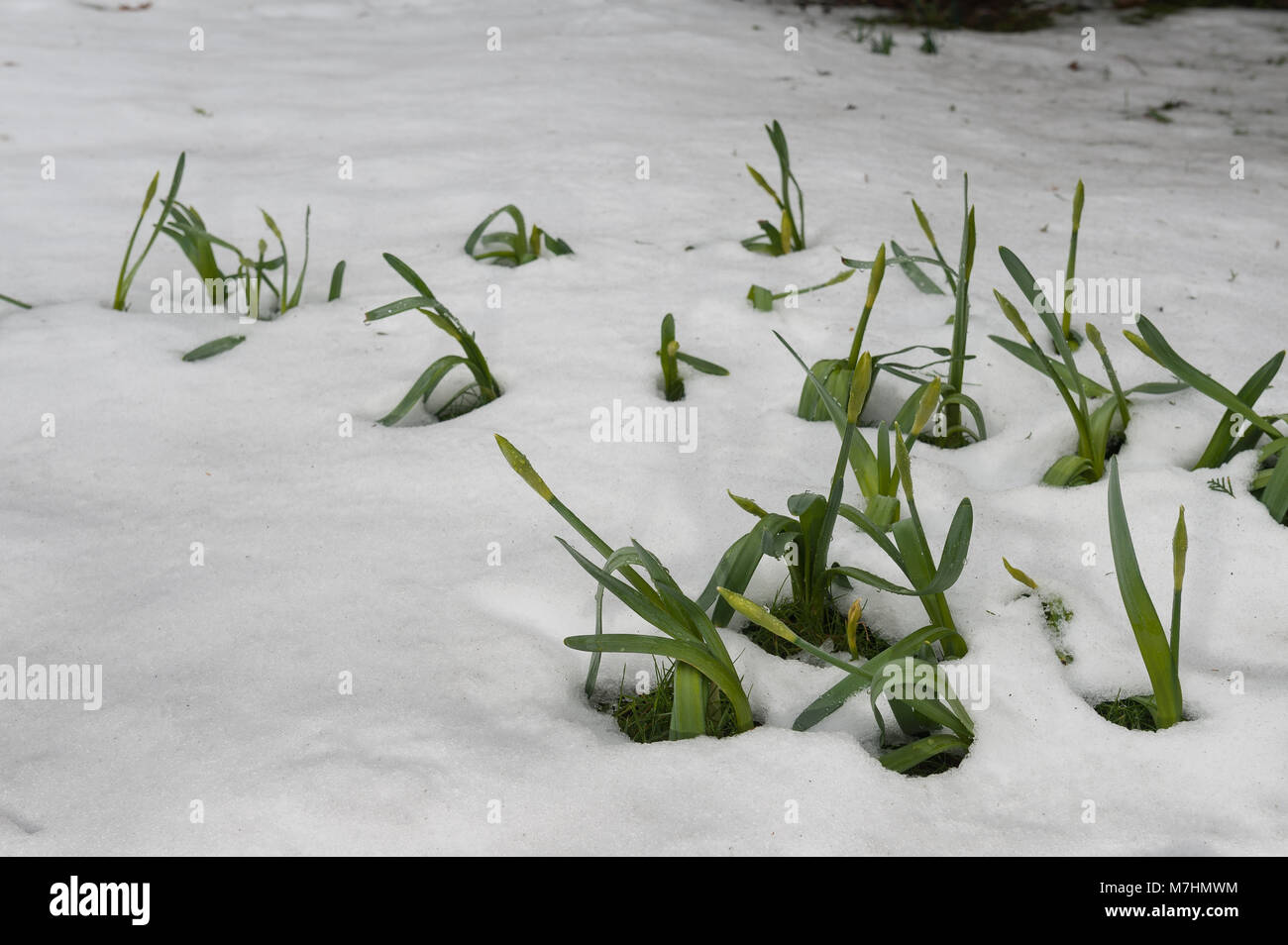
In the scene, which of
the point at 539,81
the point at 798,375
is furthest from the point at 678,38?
the point at 798,375

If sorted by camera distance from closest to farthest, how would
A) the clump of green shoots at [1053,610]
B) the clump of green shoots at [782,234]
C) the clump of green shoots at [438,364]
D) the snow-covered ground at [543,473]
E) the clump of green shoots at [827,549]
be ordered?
the snow-covered ground at [543,473]
the clump of green shoots at [827,549]
the clump of green shoots at [1053,610]
the clump of green shoots at [438,364]
the clump of green shoots at [782,234]

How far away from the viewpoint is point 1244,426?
5.77 feet

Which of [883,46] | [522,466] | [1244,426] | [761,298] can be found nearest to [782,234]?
[761,298]

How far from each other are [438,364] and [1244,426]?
1.49 metres

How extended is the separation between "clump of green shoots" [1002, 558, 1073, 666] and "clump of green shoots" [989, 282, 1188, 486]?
297mm

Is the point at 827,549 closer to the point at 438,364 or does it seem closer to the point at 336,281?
the point at 438,364

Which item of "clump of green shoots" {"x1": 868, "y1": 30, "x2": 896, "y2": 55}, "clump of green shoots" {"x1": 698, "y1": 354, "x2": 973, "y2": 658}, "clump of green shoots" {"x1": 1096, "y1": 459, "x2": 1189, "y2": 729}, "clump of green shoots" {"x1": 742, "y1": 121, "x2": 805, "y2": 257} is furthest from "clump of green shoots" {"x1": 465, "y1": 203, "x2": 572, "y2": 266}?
"clump of green shoots" {"x1": 868, "y1": 30, "x2": 896, "y2": 55}

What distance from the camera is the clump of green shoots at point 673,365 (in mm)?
1952

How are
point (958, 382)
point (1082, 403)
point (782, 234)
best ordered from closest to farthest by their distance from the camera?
1. point (1082, 403)
2. point (958, 382)
3. point (782, 234)

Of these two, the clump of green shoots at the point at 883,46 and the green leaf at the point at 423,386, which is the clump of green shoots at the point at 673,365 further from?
the clump of green shoots at the point at 883,46

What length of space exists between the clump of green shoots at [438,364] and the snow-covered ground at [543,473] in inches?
2.4

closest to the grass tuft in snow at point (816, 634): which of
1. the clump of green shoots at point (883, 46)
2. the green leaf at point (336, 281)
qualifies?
the green leaf at point (336, 281)
